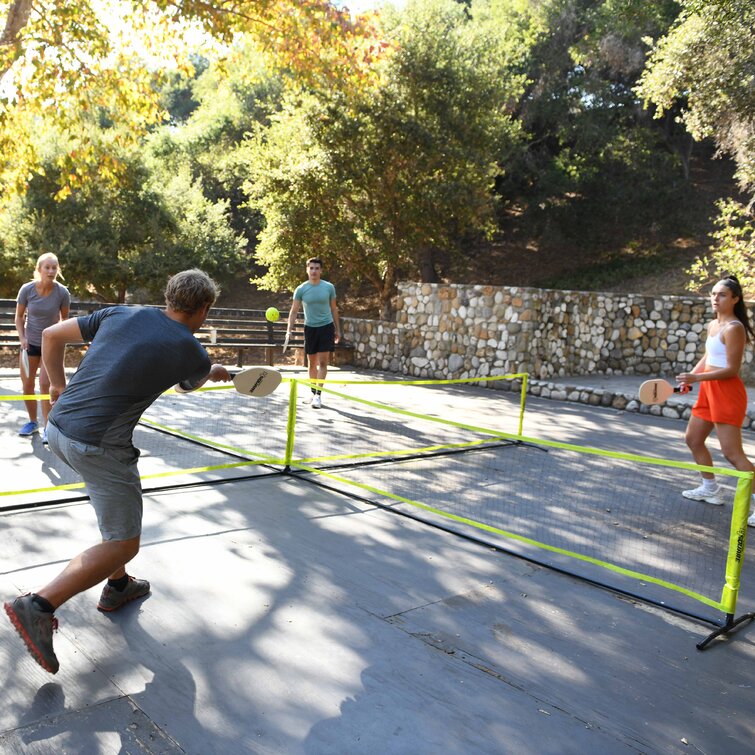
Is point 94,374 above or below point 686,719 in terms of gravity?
above

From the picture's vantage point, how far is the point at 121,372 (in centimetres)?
317

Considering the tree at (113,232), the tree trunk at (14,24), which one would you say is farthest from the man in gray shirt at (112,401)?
the tree at (113,232)

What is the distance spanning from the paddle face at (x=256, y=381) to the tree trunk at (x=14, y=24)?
10036mm

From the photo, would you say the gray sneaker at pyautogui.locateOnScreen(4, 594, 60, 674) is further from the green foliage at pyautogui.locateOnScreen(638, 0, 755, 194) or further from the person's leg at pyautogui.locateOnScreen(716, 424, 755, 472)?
the green foliage at pyautogui.locateOnScreen(638, 0, 755, 194)

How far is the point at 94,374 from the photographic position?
322 cm

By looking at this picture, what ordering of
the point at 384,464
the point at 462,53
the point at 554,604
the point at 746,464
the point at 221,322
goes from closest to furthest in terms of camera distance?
the point at 554,604 < the point at 746,464 < the point at 384,464 < the point at 221,322 < the point at 462,53

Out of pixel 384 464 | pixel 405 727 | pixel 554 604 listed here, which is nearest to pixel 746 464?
pixel 554 604

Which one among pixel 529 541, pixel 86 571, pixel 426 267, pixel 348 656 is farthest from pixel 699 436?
pixel 426 267

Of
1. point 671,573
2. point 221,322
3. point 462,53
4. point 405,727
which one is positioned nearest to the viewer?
point 405,727

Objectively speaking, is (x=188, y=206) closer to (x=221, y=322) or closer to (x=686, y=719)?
(x=221, y=322)

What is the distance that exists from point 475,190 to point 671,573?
14.5 m

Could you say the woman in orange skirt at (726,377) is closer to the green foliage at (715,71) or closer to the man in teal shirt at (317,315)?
the man in teal shirt at (317,315)

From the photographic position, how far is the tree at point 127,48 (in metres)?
12.8

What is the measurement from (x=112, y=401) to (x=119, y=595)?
45.3 inches
